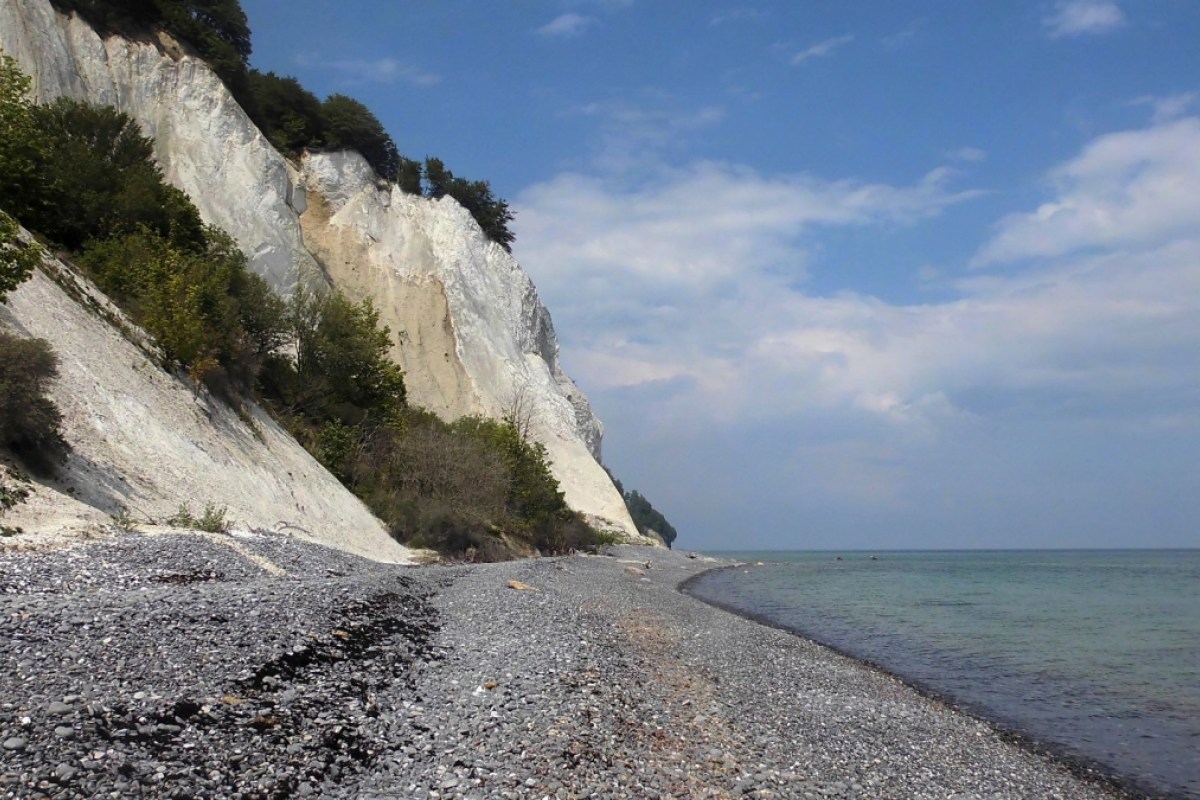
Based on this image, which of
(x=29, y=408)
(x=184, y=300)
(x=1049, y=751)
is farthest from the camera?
(x=184, y=300)

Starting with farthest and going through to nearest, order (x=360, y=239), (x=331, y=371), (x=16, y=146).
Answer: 1. (x=360, y=239)
2. (x=331, y=371)
3. (x=16, y=146)

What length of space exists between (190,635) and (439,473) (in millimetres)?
21335

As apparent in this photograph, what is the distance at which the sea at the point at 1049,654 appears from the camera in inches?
437

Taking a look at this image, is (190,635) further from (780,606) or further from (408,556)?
(780,606)

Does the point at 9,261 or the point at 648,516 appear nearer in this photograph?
the point at 9,261

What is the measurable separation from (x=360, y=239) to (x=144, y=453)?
28312mm

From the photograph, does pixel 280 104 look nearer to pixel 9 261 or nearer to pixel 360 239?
pixel 360 239

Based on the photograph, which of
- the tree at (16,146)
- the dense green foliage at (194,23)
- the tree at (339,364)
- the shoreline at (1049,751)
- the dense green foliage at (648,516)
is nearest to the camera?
the shoreline at (1049,751)

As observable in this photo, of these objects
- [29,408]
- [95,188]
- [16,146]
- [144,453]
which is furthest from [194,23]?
[29,408]

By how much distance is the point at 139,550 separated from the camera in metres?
11.6

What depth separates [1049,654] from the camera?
1794 cm

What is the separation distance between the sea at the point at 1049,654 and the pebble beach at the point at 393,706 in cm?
122

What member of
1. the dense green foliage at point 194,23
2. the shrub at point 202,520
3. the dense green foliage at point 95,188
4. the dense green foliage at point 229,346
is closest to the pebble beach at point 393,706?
the shrub at point 202,520

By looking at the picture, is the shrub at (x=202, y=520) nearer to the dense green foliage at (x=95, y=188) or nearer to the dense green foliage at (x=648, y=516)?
the dense green foliage at (x=95, y=188)
